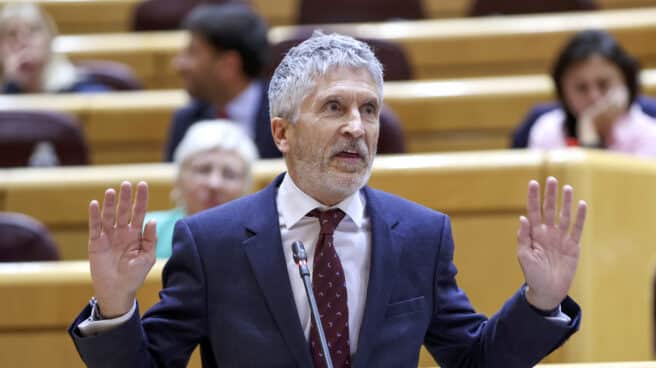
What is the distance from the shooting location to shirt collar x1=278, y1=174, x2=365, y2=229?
32.9 inches

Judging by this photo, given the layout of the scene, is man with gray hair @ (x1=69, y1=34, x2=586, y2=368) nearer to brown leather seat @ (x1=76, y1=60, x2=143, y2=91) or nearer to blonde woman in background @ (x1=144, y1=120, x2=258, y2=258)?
blonde woman in background @ (x1=144, y1=120, x2=258, y2=258)

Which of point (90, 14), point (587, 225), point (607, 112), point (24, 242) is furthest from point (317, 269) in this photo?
point (90, 14)

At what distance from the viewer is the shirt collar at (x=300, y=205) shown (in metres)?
0.84

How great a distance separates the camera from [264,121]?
1.70 meters

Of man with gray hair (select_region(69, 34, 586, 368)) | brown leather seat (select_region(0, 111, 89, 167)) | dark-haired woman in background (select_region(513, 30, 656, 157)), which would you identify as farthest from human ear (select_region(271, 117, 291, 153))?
brown leather seat (select_region(0, 111, 89, 167))

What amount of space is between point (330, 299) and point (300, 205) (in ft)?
0.23

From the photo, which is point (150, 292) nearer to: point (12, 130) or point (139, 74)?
point (12, 130)

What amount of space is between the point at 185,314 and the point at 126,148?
1.32m

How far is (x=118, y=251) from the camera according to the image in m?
0.79

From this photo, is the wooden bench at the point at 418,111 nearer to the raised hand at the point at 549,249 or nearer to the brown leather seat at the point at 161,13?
the brown leather seat at the point at 161,13

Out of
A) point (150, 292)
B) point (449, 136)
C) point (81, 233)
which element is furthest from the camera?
point (449, 136)

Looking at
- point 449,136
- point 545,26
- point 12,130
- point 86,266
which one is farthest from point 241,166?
point 545,26

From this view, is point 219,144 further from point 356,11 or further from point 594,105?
point 356,11

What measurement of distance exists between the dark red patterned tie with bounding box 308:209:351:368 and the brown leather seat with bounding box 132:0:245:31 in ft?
5.75
